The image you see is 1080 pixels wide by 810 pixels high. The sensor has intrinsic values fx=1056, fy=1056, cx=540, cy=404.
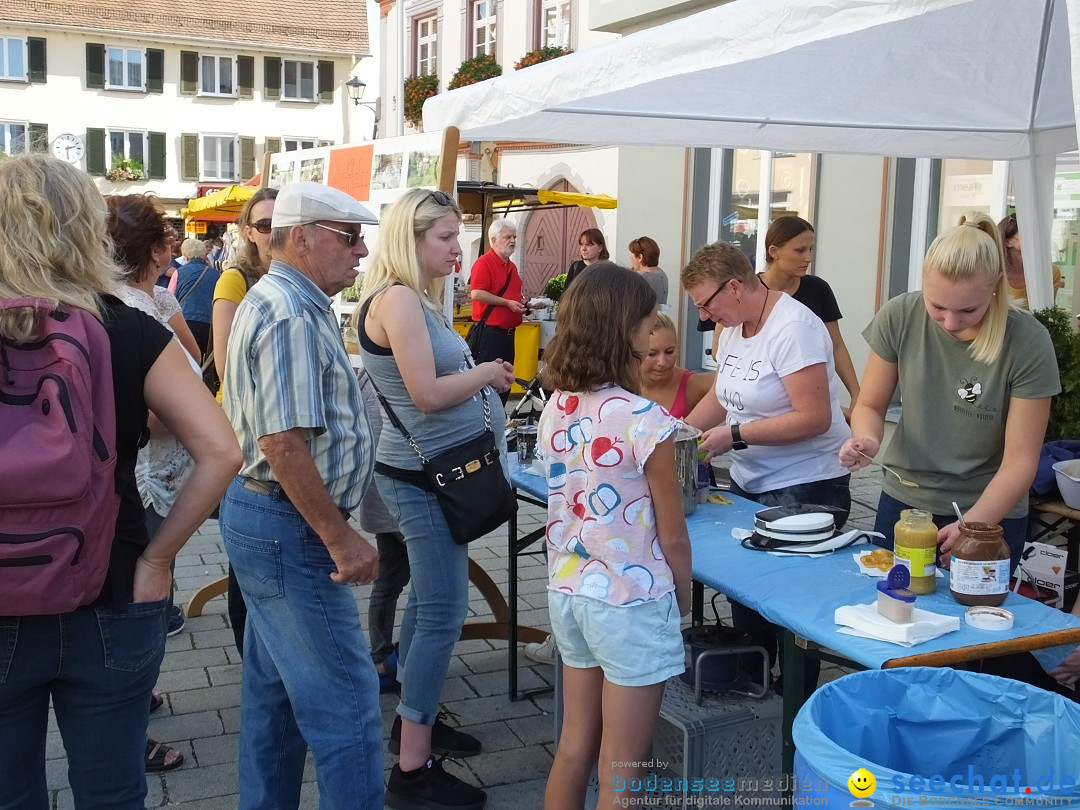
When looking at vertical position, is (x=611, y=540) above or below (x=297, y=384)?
below

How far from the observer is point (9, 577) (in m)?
1.66

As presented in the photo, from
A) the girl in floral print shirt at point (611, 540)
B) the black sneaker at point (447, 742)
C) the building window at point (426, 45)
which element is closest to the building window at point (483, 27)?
the building window at point (426, 45)

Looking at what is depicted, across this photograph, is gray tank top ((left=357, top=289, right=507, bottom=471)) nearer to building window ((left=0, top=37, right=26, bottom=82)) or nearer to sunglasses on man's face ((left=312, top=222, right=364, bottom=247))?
sunglasses on man's face ((left=312, top=222, right=364, bottom=247))

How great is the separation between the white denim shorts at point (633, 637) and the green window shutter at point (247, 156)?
3396cm

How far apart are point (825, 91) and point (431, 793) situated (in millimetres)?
3471

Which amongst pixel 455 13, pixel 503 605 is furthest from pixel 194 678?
pixel 455 13

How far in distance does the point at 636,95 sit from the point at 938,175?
443cm

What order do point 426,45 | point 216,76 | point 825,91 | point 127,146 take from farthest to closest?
point 216,76
point 127,146
point 426,45
point 825,91

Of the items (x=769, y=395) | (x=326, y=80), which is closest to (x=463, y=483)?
(x=769, y=395)

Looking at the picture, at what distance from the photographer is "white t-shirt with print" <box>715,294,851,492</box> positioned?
3258 mm

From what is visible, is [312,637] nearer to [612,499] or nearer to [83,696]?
[83,696]

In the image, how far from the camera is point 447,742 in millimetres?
3355

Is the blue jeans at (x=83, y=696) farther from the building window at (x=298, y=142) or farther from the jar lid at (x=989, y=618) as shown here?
the building window at (x=298, y=142)

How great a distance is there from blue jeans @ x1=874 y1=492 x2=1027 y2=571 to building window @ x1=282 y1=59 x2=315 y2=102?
1409 inches
